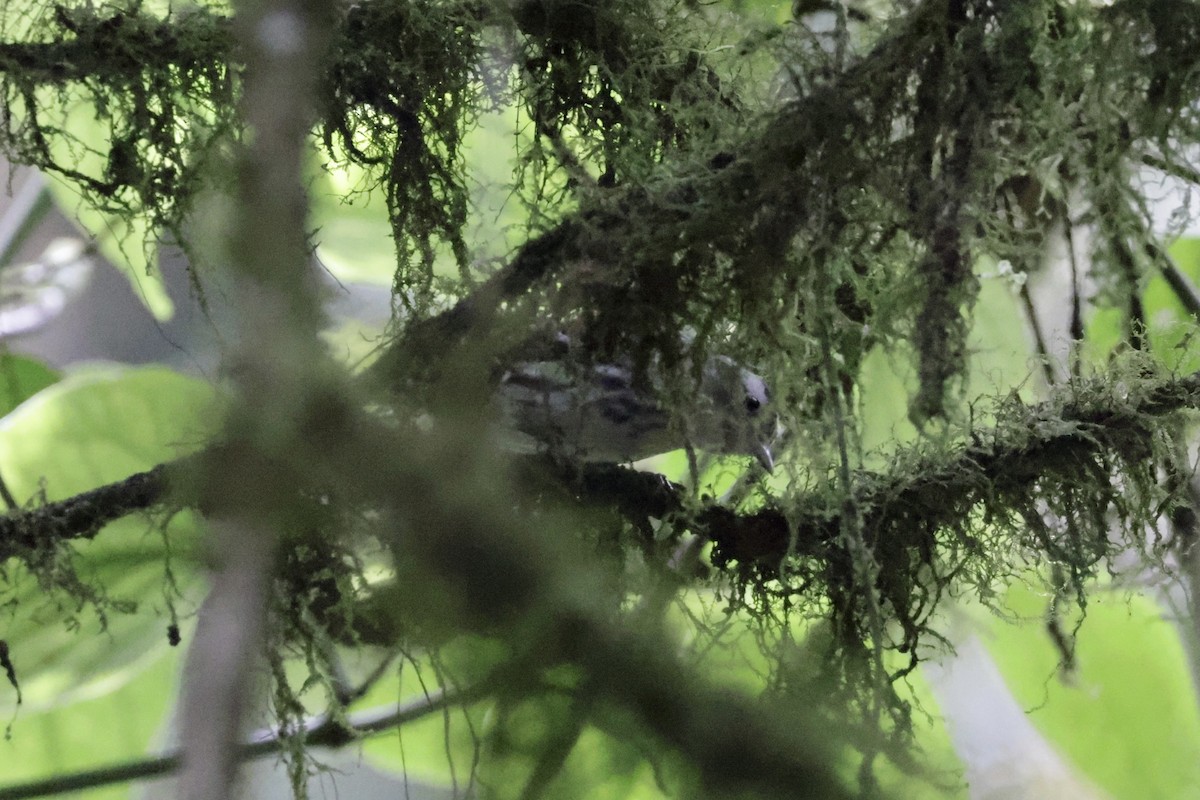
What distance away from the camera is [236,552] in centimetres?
30

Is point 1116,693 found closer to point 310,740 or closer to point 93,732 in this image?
point 310,740

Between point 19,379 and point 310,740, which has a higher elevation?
point 19,379

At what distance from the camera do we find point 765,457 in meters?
0.46

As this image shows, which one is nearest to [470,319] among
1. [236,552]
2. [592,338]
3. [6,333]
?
[592,338]

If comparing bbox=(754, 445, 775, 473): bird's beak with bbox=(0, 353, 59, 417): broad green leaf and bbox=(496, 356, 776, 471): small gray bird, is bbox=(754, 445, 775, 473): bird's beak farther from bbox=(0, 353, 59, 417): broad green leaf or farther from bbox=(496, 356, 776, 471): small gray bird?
bbox=(0, 353, 59, 417): broad green leaf

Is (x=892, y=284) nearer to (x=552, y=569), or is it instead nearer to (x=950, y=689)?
(x=552, y=569)

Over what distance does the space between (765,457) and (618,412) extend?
0.09 metres

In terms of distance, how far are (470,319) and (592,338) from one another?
0.20ft

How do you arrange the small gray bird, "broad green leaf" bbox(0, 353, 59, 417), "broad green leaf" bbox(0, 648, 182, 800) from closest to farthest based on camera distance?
the small gray bird, "broad green leaf" bbox(0, 648, 182, 800), "broad green leaf" bbox(0, 353, 59, 417)

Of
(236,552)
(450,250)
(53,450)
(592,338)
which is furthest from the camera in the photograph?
(53,450)

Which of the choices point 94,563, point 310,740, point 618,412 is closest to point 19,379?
point 94,563

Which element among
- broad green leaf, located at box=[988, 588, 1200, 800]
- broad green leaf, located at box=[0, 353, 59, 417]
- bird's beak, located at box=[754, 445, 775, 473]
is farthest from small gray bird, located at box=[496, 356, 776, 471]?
broad green leaf, located at box=[0, 353, 59, 417]

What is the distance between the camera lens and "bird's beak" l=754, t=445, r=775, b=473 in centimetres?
46

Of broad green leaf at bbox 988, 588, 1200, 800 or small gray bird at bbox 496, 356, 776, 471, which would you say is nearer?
small gray bird at bbox 496, 356, 776, 471
